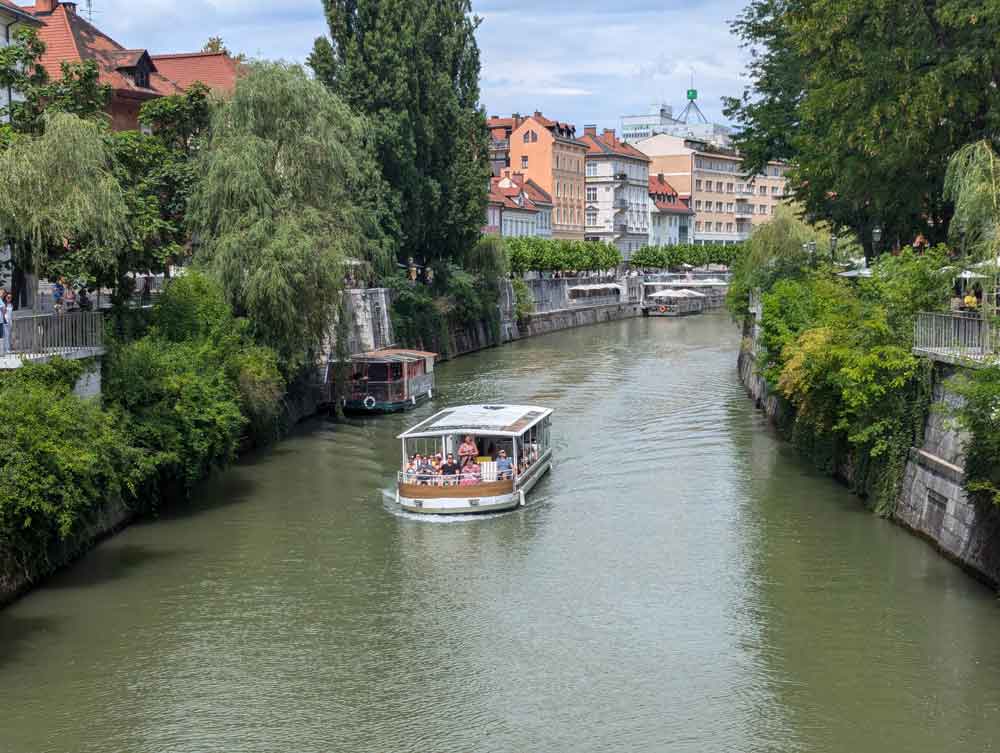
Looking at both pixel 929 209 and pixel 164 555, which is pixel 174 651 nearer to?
pixel 164 555

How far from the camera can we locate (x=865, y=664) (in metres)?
18.2

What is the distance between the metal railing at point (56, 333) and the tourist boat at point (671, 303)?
260ft

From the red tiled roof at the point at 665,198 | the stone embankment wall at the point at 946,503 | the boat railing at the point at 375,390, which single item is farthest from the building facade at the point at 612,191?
the stone embankment wall at the point at 946,503

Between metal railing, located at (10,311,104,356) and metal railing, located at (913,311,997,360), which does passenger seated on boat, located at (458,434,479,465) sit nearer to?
metal railing, located at (10,311,104,356)

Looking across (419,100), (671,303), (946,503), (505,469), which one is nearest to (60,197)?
(505,469)

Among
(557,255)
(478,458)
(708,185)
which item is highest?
(708,185)

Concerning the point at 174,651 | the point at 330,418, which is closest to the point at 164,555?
the point at 174,651

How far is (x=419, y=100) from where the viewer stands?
5291cm

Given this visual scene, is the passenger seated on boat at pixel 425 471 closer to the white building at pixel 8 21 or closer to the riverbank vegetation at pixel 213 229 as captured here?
the riverbank vegetation at pixel 213 229

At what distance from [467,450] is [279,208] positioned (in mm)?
10603

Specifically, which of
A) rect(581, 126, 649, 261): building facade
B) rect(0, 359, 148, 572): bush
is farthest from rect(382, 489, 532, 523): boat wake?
rect(581, 126, 649, 261): building facade

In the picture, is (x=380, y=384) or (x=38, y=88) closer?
(x=38, y=88)

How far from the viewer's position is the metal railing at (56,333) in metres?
22.9

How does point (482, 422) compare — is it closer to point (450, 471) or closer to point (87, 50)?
point (450, 471)
